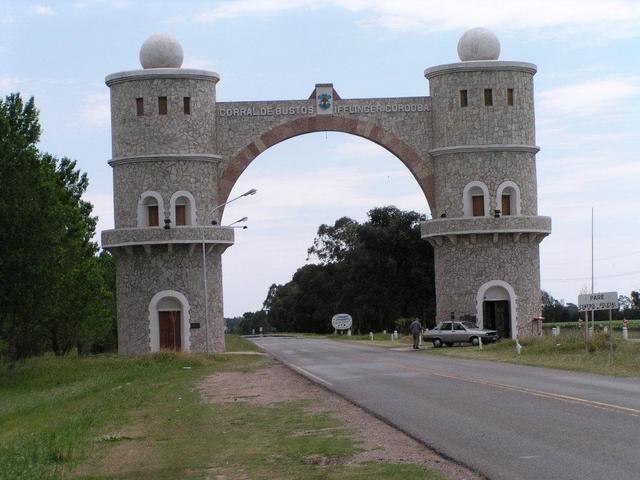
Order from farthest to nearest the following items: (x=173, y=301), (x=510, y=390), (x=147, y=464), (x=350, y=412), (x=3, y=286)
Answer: (x=173, y=301) < (x=3, y=286) < (x=510, y=390) < (x=350, y=412) < (x=147, y=464)

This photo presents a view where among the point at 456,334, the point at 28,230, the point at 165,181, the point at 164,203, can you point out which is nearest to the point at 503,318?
the point at 456,334

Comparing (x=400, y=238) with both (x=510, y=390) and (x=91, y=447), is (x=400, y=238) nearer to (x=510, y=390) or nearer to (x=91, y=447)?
(x=510, y=390)

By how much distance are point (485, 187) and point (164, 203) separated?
1478 cm

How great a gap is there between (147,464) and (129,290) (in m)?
38.7

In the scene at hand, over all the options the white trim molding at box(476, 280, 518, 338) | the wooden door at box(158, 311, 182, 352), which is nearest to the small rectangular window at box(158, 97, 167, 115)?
the wooden door at box(158, 311, 182, 352)

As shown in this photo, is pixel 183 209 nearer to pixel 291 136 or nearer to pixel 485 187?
pixel 291 136

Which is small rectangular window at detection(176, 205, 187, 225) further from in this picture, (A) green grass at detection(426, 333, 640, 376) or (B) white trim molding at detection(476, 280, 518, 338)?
(B) white trim molding at detection(476, 280, 518, 338)

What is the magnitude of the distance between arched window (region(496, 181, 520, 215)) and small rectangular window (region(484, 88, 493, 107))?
3746mm

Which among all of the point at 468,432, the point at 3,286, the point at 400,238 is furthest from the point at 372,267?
the point at 468,432

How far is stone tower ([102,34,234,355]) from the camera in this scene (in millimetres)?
52938

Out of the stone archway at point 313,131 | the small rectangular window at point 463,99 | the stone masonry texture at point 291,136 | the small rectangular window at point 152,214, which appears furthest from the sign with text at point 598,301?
the small rectangular window at point 152,214

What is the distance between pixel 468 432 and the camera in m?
16.2

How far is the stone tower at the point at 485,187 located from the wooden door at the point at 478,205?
0.15 ft

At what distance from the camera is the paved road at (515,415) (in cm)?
1300
